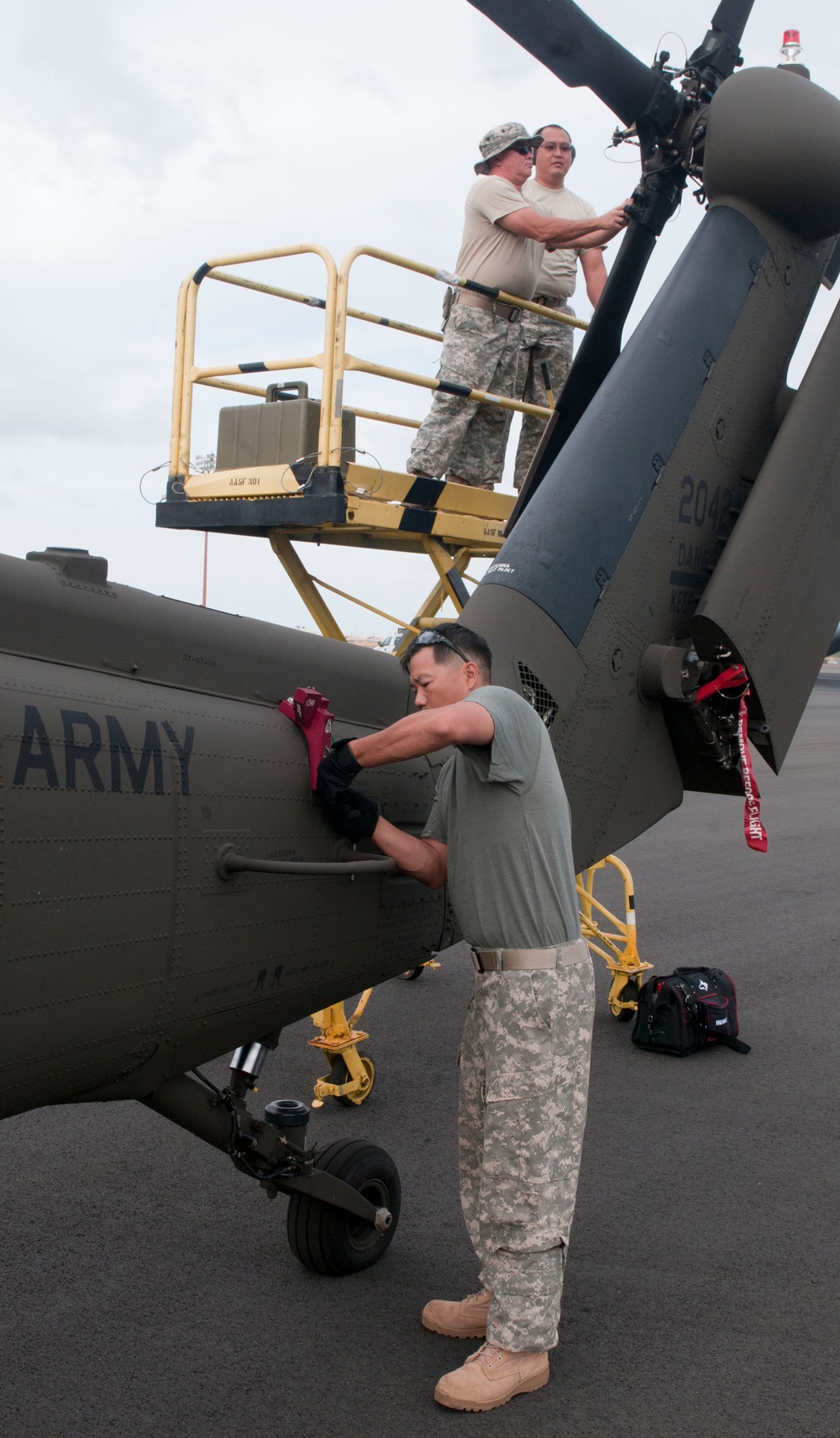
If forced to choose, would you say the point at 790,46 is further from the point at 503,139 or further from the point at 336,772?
the point at 336,772

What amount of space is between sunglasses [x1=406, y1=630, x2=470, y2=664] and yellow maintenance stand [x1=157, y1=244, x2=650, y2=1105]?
180 cm

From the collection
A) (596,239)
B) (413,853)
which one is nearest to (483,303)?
(596,239)

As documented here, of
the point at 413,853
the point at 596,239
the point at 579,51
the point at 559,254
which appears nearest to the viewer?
the point at 413,853

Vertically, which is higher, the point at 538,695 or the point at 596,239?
the point at 596,239

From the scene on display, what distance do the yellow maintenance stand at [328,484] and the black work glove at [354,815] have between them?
2108 mm

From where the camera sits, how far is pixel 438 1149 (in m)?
4.65

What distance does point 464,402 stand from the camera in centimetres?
554

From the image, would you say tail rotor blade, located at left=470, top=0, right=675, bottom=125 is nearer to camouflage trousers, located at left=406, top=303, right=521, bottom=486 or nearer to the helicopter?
the helicopter

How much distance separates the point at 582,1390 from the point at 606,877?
7.10 meters

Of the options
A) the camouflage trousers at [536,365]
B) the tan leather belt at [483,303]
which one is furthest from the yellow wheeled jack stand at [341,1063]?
the tan leather belt at [483,303]

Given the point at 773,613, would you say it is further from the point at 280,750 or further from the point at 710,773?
the point at 280,750

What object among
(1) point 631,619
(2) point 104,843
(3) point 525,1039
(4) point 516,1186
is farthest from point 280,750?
(1) point 631,619

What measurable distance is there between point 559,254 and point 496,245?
2.72ft

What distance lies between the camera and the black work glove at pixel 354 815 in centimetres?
302
